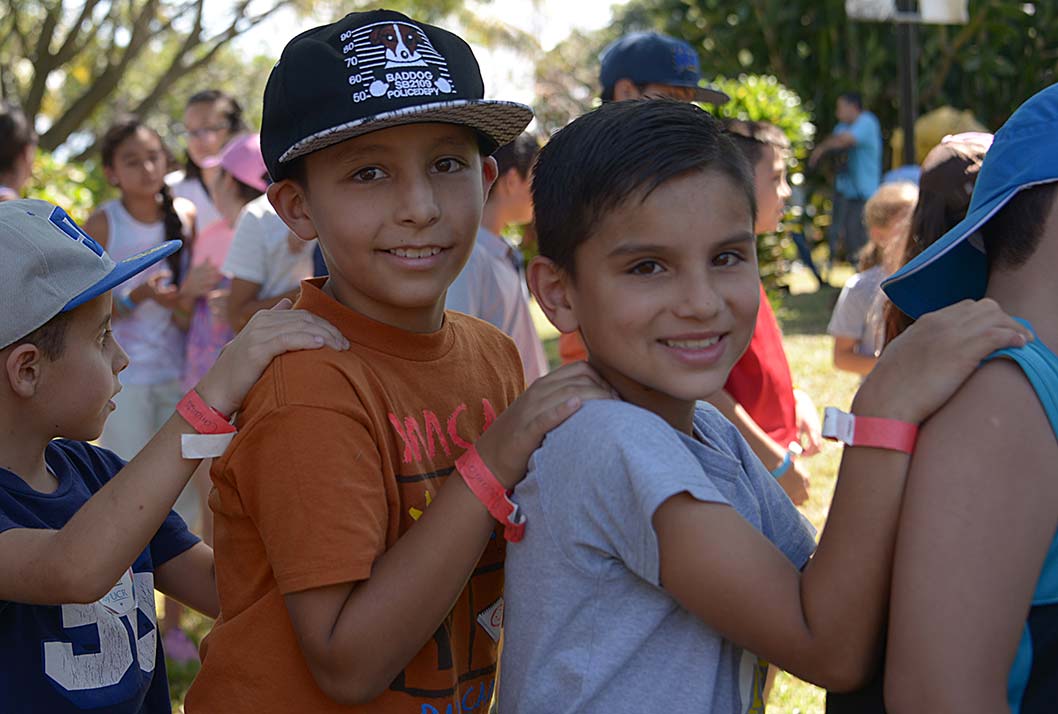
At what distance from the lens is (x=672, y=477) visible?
1.62 metres

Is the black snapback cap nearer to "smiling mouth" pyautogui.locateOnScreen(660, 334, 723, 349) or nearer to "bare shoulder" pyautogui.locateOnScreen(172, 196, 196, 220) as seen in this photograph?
"smiling mouth" pyautogui.locateOnScreen(660, 334, 723, 349)

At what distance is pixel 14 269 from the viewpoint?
2.20 m

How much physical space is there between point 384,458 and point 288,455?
17 cm

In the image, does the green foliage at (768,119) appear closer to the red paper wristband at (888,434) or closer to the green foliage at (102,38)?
the red paper wristband at (888,434)

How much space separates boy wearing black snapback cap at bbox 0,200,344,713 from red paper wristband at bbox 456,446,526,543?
353 mm

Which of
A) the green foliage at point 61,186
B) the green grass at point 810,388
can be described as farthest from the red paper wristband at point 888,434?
the green foliage at point 61,186

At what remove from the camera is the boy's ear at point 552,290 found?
195 centimetres

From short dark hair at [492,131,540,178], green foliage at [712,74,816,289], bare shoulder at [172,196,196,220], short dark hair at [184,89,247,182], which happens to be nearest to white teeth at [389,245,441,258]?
short dark hair at [492,131,540,178]

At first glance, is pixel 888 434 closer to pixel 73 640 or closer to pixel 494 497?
pixel 494 497

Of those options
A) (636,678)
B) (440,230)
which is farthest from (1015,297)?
(440,230)

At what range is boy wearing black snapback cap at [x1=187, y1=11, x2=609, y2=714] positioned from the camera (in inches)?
70.7

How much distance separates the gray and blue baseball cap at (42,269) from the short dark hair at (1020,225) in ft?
5.18

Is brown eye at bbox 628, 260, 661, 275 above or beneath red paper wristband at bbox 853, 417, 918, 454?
above

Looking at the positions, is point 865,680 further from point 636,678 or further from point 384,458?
point 384,458
